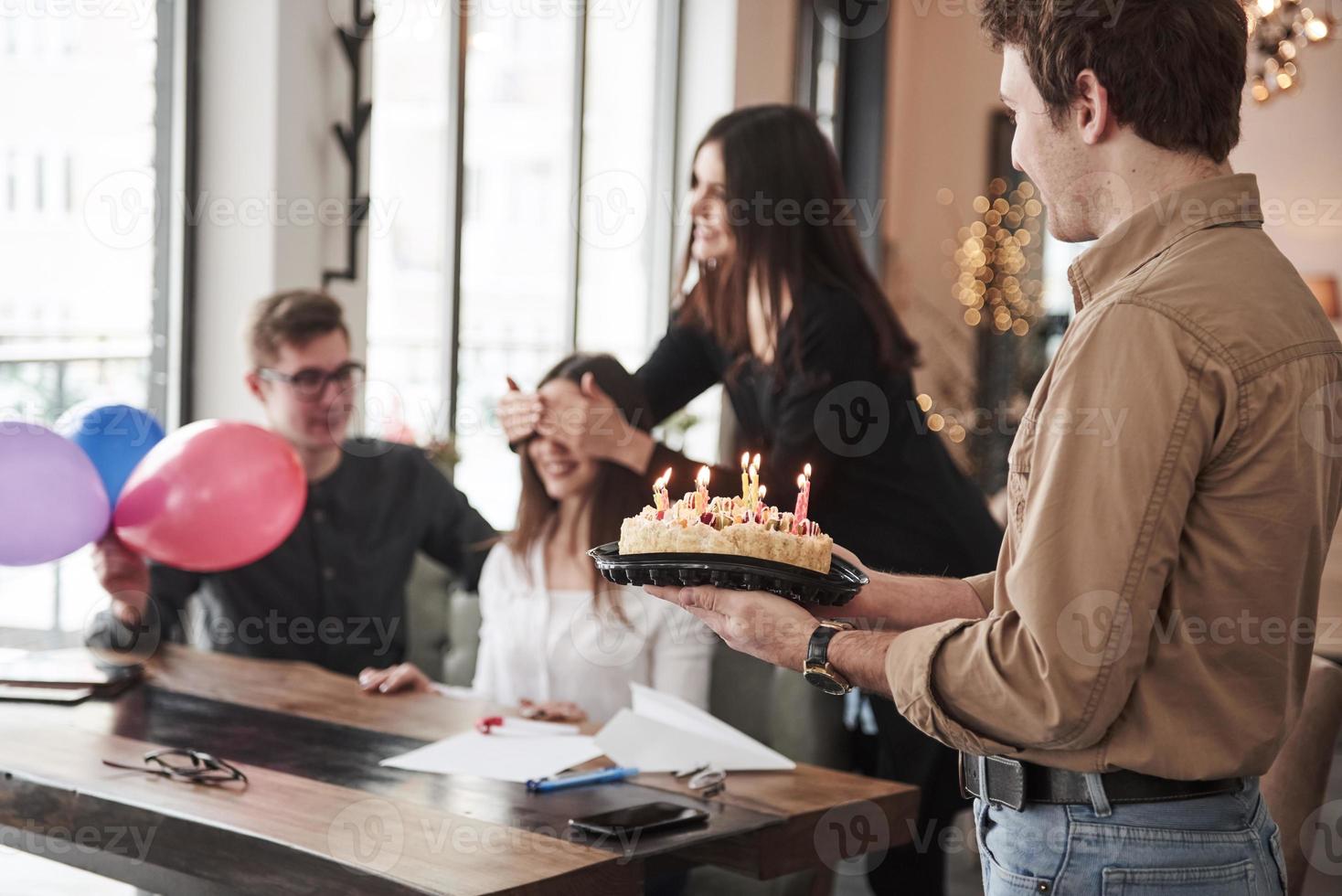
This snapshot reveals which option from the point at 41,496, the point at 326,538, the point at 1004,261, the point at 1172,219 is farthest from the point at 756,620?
the point at 1004,261

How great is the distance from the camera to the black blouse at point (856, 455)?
8.08 ft

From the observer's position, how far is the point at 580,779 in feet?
5.94

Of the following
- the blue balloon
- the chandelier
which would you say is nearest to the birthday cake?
the blue balloon

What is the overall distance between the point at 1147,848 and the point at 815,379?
138 cm

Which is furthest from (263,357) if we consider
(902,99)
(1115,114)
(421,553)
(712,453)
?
(902,99)

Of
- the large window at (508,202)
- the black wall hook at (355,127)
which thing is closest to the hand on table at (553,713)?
the black wall hook at (355,127)

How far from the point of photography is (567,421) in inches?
97.7

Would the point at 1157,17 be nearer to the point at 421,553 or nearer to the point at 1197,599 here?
the point at 1197,599

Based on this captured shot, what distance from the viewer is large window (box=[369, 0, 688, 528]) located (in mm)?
4375

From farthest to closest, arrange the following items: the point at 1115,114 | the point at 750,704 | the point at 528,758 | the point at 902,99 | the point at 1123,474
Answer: the point at 902,99
the point at 750,704
the point at 528,758
the point at 1115,114
the point at 1123,474

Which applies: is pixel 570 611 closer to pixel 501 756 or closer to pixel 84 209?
pixel 501 756

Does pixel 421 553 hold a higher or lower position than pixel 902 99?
lower

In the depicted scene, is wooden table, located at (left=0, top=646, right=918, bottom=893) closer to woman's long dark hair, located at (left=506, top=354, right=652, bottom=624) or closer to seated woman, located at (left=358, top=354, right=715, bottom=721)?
seated woman, located at (left=358, top=354, right=715, bottom=721)

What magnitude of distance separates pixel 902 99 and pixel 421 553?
495cm
